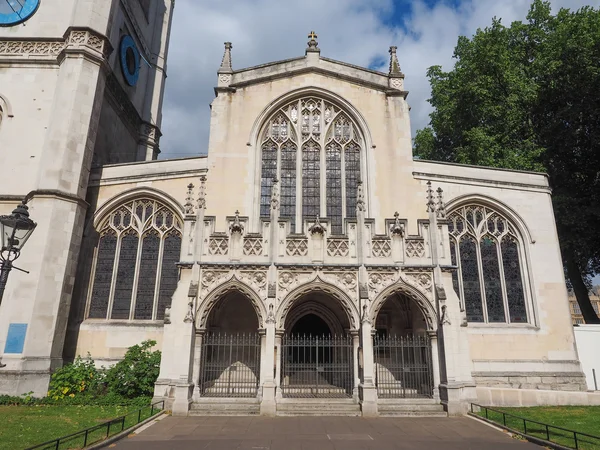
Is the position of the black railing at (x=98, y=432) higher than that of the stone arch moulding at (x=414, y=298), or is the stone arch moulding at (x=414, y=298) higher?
the stone arch moulding at (x=414, y=298)

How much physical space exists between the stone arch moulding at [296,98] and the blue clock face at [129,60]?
10060mm

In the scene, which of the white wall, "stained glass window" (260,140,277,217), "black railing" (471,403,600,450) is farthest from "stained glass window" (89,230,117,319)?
the white wall

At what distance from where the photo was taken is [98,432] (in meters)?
9.41

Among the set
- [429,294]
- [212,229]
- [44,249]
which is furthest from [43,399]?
[429,294]

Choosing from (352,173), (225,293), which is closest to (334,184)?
(352,173)

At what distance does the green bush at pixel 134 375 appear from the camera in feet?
45.9

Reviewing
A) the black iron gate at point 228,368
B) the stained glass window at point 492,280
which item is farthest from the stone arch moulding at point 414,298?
the stained glass window at point 492,280

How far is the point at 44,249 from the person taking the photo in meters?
14.9

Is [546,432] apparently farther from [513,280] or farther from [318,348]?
[513,280]

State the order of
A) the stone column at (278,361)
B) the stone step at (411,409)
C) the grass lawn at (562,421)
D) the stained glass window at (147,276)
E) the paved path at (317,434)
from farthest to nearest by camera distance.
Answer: the stained glass window at (147,276), the stone column at (278,361), the stone step at (411,409), the grass lawn at (562,421), the paved path at (317,434)

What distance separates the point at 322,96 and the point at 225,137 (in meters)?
5.14

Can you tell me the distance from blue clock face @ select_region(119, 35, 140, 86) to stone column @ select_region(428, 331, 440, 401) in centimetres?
2147

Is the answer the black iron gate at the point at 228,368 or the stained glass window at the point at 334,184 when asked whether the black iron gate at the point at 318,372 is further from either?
the stained glass window at the point at 334,184

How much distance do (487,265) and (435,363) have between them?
6.54 metres
